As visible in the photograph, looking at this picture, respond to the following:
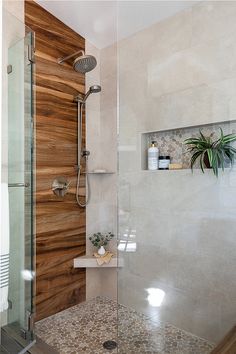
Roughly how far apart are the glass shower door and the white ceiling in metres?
0.46

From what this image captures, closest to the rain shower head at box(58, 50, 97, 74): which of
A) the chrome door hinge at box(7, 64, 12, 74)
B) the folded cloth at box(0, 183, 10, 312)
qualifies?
the chrome door hinge at box(7, 64, 12, 74)

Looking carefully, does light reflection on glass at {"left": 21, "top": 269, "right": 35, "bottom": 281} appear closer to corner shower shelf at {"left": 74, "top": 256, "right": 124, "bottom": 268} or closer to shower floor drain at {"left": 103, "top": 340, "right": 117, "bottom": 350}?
corner shower shelf at {"left": 74, "top": 256, "right": 124, "bottom": 268}

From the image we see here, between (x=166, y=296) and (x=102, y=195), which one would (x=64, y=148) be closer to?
(x=102, y=195)

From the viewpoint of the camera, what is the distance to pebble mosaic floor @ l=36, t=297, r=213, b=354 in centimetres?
151

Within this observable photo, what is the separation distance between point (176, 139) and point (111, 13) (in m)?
1.11

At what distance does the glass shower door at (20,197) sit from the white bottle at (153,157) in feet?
2.78

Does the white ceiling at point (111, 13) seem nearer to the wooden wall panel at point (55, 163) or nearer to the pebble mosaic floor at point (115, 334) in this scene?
the wooden wall panel at point (55, 163)

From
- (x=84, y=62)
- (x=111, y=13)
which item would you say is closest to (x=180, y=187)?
(x=84, y=62)

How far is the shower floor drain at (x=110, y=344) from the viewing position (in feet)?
5.14

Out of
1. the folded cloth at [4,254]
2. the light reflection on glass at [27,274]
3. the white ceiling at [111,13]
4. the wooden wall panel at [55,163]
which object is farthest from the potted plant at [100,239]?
the white ceiling at [111,13]

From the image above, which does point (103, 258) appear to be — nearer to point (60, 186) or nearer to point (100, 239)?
point (100, 239)

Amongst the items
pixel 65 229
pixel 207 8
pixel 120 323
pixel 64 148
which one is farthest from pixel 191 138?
pixel 120 323

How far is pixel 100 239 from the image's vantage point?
2223mm

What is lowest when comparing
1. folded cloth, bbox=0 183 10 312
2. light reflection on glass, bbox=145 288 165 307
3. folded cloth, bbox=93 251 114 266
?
light reflection on glass, bbox=145 288 165 307
